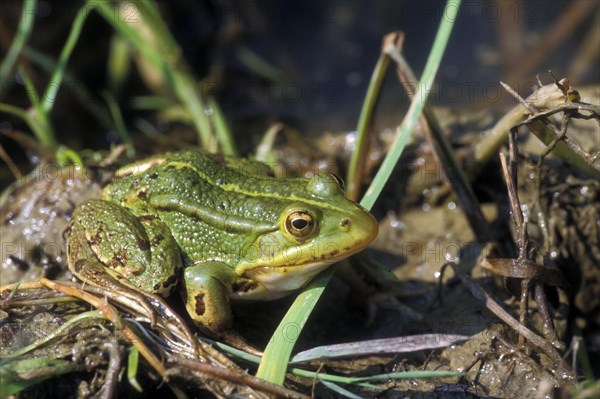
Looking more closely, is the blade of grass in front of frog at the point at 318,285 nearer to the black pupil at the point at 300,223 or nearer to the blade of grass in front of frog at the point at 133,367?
the black pupil at the point at 300,223

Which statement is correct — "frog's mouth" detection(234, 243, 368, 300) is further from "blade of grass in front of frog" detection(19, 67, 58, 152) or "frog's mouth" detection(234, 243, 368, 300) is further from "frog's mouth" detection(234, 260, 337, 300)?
"blade of grass in front of frog" detection(19, 67, 58, 152)

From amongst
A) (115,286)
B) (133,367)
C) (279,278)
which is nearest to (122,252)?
(115,286)

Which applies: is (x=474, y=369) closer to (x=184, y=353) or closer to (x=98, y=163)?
(x=184, y=353)

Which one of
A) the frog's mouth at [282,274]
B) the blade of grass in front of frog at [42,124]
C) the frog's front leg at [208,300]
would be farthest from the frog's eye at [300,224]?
the blade of grass in front of frog at [42,124]

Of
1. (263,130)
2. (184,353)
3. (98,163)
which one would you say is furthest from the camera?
(263,130)

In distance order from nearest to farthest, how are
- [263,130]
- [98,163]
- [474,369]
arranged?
[474,369] < [98,163] < [263,130]

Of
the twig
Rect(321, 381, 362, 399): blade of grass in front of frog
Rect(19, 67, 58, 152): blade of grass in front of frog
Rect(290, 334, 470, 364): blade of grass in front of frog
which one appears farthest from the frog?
Rect(19, 67, 58, 152): blade of grass in front of frog

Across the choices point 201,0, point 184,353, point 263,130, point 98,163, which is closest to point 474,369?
point 184,353
